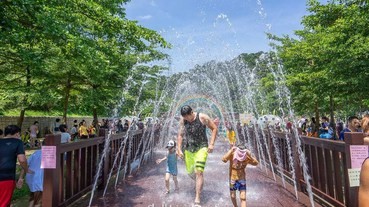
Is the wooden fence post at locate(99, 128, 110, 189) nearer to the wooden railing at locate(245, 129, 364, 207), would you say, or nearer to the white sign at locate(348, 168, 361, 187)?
the wooden railing at locate(245, 129, 364, 207)

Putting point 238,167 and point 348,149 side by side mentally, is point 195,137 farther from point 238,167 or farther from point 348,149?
point 348,149

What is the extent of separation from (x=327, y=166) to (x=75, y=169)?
4228 mm

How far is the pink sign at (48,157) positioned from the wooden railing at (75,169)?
58mm

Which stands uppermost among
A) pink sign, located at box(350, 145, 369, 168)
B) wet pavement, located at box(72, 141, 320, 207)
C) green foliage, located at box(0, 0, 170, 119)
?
green foliage, located at box(0, 0, 170, 119)

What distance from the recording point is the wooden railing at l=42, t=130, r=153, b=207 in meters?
4.36

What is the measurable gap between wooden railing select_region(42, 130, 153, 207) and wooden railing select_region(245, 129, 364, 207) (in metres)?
4.01

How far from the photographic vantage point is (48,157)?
4.34 meters

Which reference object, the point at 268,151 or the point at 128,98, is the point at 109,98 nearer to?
the point at 128,98

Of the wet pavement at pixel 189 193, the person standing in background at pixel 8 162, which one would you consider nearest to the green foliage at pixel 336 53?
the wet pavement at pixel 189 193

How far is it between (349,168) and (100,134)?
16.4 ft

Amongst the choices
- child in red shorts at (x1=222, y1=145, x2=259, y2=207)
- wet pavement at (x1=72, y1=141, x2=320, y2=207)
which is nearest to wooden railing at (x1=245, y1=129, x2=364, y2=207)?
wet pavement at (x1=72, y1=141, x2=320, y2=207)

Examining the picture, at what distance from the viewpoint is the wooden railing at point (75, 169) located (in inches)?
172

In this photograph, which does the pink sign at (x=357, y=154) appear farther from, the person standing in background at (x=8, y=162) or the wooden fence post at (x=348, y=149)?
the person standing in background at (x=8, y=162)

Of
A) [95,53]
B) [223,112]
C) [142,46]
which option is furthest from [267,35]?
[95,53]
